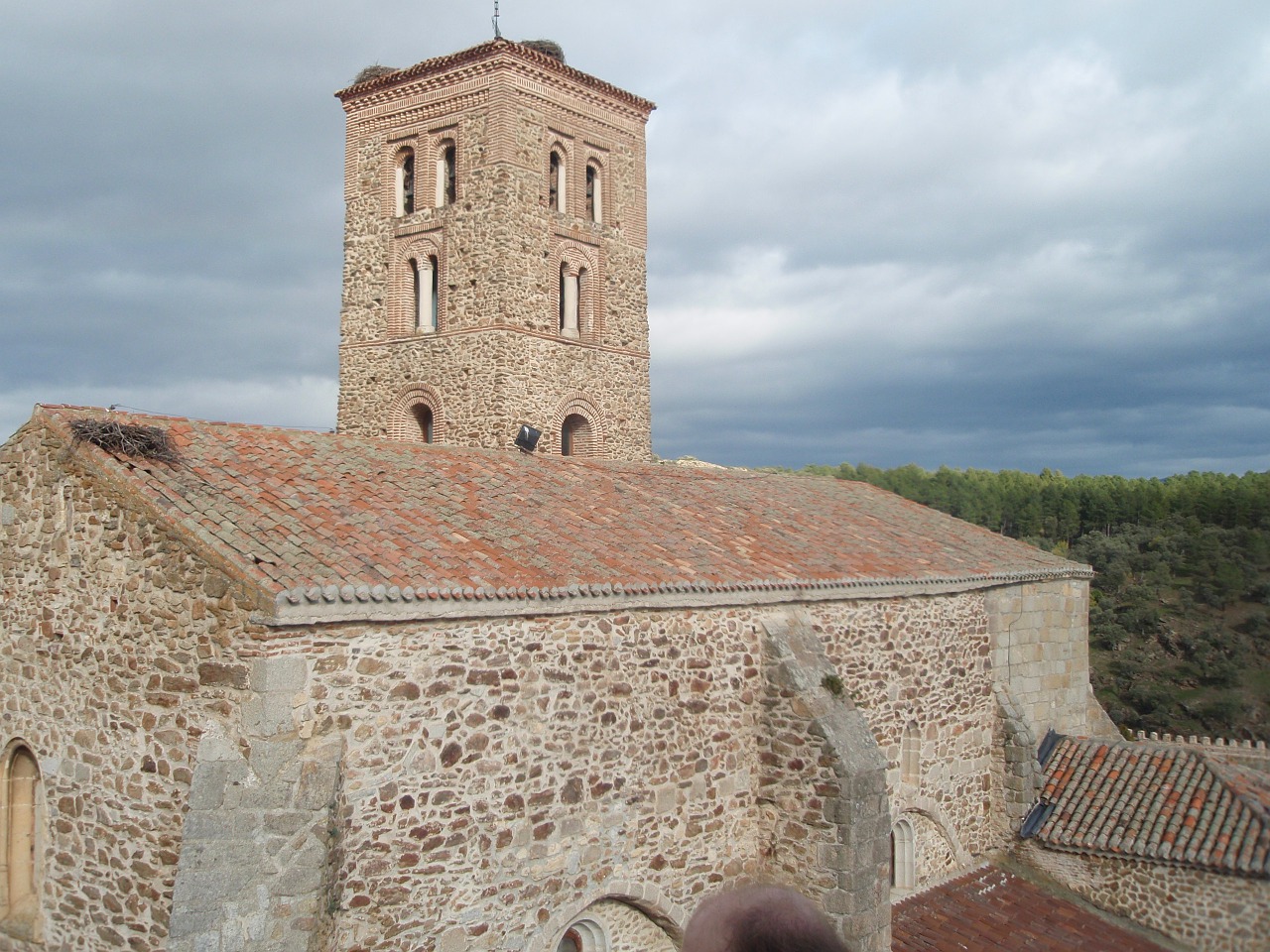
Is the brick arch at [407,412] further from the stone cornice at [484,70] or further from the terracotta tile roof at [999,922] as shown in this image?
the terracotta tile roof at [999,922]

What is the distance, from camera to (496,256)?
1759cm

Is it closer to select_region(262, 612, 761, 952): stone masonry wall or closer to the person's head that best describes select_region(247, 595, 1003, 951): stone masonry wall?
Answer: select_region(262, 612, 761, 952): stone masonry wall

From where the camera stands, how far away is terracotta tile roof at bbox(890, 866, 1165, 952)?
11117 mm

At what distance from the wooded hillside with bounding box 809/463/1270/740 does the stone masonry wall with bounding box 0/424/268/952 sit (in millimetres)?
35066

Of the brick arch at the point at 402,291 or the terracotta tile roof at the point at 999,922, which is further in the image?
the brick arch at the point at 402,291

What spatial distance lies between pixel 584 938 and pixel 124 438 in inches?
217

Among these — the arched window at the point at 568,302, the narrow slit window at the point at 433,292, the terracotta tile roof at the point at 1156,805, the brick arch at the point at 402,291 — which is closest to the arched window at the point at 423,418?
the brick arch at the point at 402,291

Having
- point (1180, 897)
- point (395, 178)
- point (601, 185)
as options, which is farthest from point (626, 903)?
point (395, 178)

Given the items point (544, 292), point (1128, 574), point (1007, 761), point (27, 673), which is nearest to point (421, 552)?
point (27, 673)

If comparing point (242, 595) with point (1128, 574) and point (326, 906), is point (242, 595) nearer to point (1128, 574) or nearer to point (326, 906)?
point (326, 906)

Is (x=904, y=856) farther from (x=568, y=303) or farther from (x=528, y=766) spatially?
(x=568, y=303)

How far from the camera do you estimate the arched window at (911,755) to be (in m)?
11.9

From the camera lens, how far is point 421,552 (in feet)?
26.8

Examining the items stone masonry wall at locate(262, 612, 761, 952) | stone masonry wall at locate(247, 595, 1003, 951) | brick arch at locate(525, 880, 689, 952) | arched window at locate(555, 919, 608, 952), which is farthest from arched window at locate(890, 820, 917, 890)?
arched window at locate(555, 919, 608, 952)
